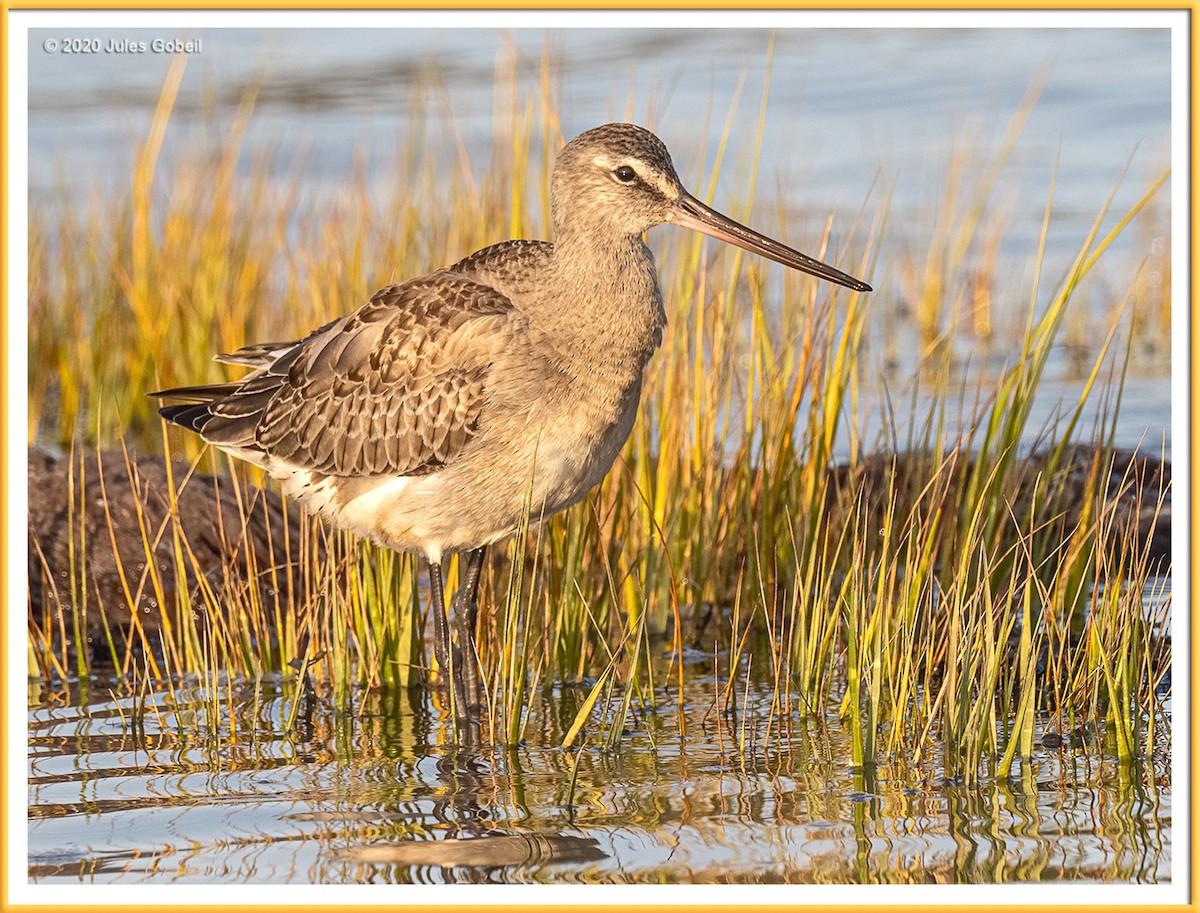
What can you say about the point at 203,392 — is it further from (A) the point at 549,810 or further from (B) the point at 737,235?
(A) the point at 549,810

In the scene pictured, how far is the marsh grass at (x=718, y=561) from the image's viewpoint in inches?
231

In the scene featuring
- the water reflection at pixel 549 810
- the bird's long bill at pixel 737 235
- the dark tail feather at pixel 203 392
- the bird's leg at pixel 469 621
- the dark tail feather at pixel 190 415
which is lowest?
the water reflection at pixel 549 810

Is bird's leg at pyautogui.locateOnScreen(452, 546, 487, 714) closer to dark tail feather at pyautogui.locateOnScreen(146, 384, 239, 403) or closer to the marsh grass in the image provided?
the marsh grass

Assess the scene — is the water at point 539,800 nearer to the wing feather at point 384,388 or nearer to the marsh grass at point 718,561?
the marsh grass at point 718,561

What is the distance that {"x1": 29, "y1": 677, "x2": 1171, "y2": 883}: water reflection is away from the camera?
5070 mm

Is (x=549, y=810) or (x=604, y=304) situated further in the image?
(x=604, y=304)

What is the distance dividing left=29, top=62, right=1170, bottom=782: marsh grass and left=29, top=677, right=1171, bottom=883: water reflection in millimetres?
157

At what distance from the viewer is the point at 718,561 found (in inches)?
288

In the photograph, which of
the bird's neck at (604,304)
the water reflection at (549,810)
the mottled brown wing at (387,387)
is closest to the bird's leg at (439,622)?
the water reflection at (549,810)

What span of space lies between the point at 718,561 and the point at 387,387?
1699mm

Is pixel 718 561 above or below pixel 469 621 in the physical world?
above

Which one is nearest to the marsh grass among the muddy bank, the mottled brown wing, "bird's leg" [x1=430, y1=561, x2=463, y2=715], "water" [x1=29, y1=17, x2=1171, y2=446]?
the muddy bank

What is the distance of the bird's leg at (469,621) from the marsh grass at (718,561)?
0.11 meters

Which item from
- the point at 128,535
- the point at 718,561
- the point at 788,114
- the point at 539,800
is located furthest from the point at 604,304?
the point at 788,114
